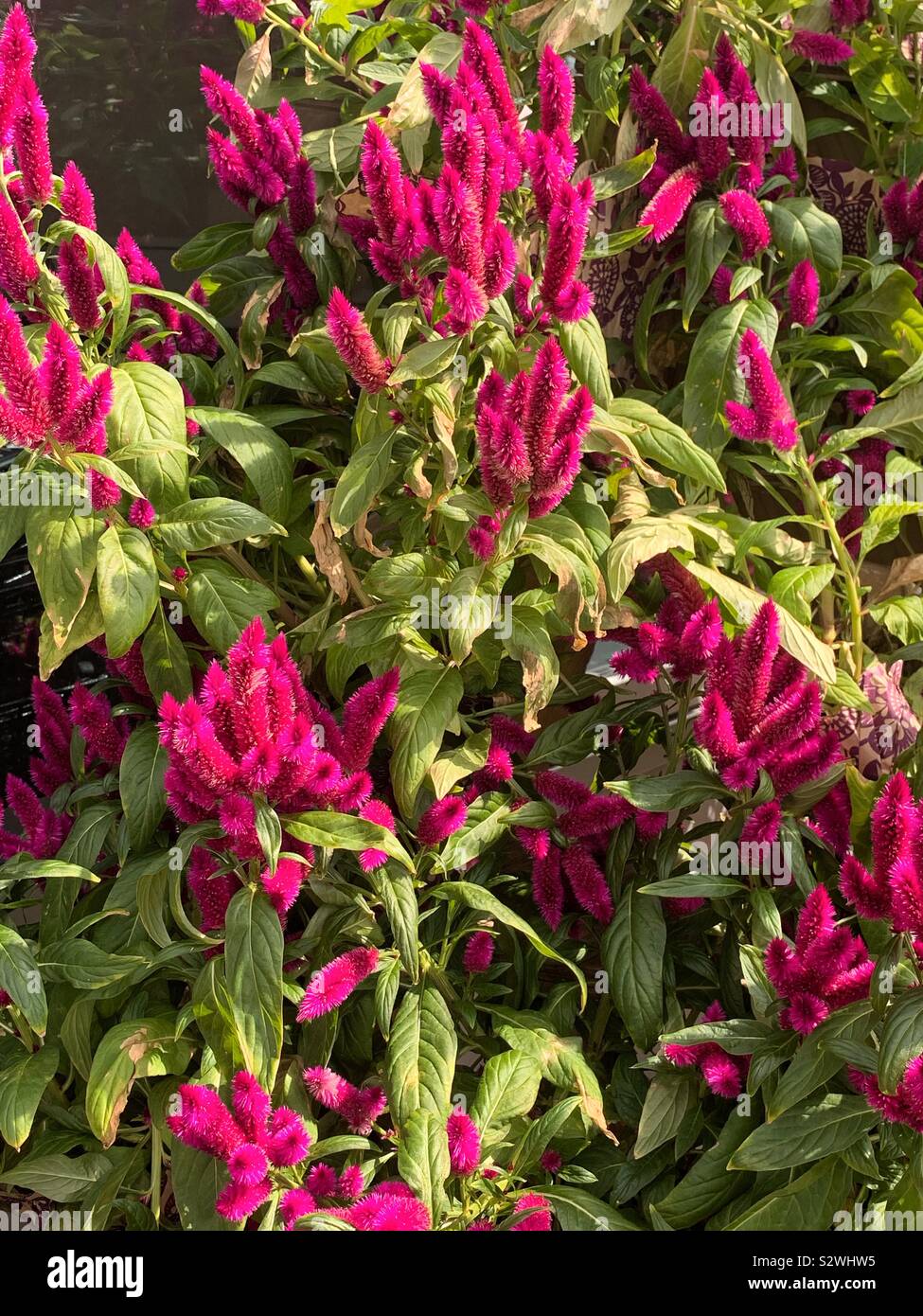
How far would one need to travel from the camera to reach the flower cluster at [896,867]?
98cm

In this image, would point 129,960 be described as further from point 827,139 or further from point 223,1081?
point 827,139

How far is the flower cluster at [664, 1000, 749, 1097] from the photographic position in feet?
3.89

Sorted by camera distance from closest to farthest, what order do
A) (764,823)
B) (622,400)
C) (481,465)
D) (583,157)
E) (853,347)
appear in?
(481,465) → (764,823) → (622,400) → (853,347) → (583,157)

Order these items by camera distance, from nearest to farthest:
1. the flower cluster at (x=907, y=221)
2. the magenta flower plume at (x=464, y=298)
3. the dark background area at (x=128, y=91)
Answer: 1. the magenta flower plume at (x=464, y=298)
2. the flower cluster at (x=907, y=221)
3. the dark background area at (x=128, y=91)

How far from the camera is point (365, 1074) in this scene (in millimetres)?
1354

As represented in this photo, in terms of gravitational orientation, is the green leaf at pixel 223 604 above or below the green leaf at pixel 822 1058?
above

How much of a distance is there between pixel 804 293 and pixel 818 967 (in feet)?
2.41

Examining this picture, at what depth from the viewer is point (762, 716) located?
1.18m

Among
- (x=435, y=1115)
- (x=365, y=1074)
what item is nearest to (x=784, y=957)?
(x=435, y=1115)

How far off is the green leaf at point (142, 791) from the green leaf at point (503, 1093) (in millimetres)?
403

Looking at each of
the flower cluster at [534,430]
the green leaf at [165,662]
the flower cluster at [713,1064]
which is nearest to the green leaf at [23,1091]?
the green leaf at [165,662]

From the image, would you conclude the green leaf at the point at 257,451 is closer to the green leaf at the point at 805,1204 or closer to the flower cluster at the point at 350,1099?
the flower cluster at the point at 350,1099

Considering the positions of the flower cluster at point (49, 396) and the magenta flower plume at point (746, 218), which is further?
the magenta flower plume at point (746, 218)
